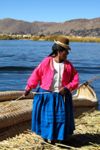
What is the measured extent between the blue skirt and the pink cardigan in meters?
0.11

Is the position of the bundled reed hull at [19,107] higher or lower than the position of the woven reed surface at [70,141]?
higher

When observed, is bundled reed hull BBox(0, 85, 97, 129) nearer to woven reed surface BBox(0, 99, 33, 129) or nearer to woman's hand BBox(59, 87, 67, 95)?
woven reed surface BBox(0, 99, 33, 129)

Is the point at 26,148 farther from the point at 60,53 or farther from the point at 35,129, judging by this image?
the point at 60,53

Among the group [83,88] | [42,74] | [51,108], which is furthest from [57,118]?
[83,88]

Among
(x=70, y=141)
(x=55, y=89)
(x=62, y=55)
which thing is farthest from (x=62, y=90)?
(x=70, y=141)

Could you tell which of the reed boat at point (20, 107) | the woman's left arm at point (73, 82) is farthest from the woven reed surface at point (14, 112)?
the woman's left arm at point (73, 82)

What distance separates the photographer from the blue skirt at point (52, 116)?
6203 mm

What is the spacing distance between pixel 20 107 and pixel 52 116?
1.67 metres

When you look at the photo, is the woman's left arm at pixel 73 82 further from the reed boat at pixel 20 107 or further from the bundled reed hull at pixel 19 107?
the bundled reed hull at pixel 19 107

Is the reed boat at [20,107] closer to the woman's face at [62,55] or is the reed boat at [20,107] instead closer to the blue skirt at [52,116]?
the blue skirt at [52,116]

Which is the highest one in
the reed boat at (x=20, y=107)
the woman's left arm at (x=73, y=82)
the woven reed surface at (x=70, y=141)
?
the woman's left arm at (x=73, y=82)

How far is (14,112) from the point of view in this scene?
282 inches

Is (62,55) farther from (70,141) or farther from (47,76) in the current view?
(70,141)

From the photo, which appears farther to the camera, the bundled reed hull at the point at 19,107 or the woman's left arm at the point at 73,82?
the bundled reed hull at the point at 19,107
